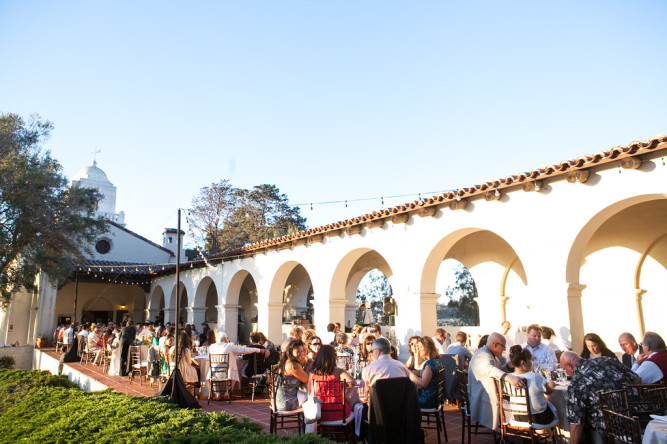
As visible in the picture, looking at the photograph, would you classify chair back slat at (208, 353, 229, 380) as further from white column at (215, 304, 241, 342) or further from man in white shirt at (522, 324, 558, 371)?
white column at (215, 304, 241, 342)

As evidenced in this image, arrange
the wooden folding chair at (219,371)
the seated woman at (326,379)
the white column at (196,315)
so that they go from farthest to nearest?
the white column at (196,315) < the wooden folding chair at (219,371) < the seated woman at (326,379)

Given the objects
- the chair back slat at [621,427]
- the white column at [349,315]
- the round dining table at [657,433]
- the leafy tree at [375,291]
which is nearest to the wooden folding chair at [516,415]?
the chair back slat at [621,427]

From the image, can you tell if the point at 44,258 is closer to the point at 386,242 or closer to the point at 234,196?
the point at 386,242

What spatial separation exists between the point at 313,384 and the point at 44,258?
1560 centimetres

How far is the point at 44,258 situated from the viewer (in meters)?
17.2

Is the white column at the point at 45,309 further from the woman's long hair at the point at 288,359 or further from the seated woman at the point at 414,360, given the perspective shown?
the seated woman at the point at 414,360

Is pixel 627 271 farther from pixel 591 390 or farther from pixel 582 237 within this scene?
pixel 591 390

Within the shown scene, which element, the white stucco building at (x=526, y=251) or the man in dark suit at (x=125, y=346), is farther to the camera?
the man in dark suit at (x=125, y=346)

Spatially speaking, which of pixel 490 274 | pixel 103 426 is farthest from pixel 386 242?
pixel 103 426

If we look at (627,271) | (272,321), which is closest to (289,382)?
(627,271)

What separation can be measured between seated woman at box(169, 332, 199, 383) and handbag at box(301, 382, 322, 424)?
14.1ft

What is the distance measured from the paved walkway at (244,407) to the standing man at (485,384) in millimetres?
808

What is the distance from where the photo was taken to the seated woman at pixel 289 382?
5949mm

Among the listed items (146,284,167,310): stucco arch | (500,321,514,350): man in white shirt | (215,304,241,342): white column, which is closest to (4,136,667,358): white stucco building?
(500,321,514,350): man in white shirt
